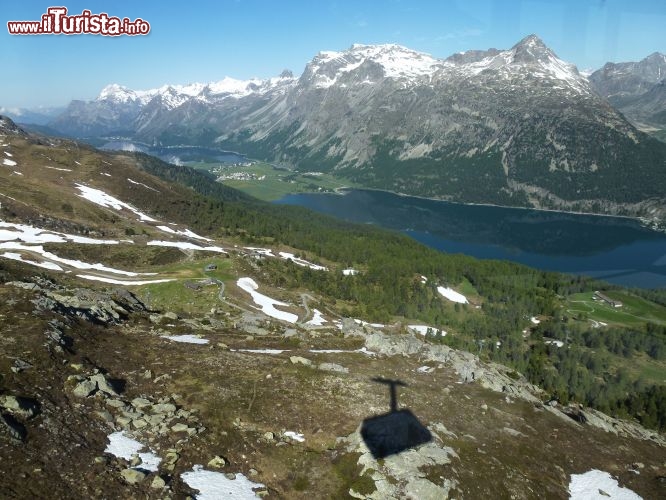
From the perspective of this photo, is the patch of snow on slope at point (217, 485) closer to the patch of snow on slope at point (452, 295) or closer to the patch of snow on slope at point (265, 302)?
the patch of snow on slope at point (265, 302)

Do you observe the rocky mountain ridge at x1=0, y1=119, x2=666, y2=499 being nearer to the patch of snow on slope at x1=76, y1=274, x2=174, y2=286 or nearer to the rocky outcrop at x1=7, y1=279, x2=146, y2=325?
the rocky outcrop at x1=7, y1=279, x2=146, y2=325

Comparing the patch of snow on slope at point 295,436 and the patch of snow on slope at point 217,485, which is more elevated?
the patch of snow on slope at point 217,485

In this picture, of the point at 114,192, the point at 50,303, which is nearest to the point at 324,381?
the point at 50,303

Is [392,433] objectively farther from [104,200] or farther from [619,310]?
[619,310]

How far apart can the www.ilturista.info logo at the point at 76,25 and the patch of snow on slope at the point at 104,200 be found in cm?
5699

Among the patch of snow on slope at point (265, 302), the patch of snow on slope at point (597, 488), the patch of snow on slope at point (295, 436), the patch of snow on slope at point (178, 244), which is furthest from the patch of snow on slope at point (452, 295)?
the patch of snow on slope at point (295, 436)

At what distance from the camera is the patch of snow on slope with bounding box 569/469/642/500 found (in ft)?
116

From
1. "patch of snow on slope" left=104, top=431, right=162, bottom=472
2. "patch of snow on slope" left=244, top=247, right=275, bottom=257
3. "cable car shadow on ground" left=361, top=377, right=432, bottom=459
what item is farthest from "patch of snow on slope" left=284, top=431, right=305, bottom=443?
"patch of snow on slope" left=244, top=247, right=275, bottom=257

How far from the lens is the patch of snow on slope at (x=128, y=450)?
25.6m

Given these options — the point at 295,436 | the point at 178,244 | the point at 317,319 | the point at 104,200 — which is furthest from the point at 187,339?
the point at 104,200

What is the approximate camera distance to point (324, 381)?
41.5 metres

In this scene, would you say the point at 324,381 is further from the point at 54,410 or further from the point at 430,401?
the point at 54,410

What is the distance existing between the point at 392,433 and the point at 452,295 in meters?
148

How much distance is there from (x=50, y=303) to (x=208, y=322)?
19851mm
